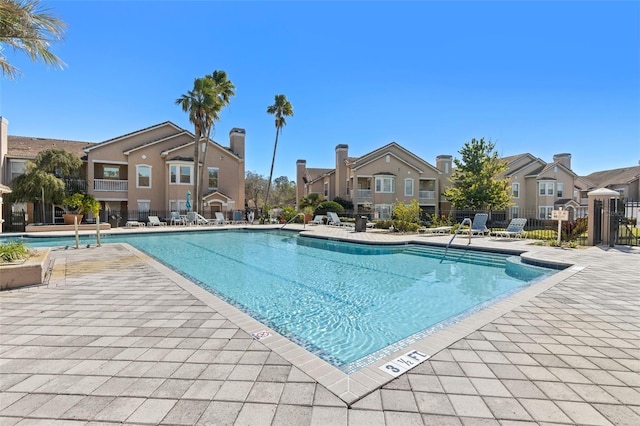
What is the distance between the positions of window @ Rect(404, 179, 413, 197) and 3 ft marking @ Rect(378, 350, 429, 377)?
3072cm

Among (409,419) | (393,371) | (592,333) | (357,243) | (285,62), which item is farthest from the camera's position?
(285,62)

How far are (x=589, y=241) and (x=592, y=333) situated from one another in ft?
36.1

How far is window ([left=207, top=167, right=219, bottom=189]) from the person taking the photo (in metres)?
29.0

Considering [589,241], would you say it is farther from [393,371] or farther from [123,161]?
[123,161]

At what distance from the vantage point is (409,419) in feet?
7.06

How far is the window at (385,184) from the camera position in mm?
31391

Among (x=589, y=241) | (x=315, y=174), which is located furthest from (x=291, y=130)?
(x=589, y=241)

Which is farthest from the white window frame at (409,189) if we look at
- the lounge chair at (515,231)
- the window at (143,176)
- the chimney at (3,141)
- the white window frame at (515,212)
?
the chimney at (3,141)

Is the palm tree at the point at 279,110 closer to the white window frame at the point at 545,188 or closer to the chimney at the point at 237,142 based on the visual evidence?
the chimney at the point at 237,142

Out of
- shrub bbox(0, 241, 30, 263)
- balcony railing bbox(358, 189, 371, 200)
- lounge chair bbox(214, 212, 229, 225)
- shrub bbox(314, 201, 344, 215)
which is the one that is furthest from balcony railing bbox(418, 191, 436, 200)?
shrub bbox(0, 241, 30, 263)

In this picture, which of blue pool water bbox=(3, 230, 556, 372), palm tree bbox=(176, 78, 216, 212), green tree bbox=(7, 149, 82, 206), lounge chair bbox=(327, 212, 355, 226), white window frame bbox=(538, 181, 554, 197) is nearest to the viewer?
blue pool water bbox=(3, 230, 556, 372)

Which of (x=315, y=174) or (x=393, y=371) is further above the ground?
(x=315, y=174)

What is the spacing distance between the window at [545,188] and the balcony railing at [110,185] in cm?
3979

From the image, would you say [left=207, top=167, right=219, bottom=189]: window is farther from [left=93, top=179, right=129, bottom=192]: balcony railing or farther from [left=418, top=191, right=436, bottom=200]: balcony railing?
[left=418, top=191, right=436, bottom=200]: balcony railing
